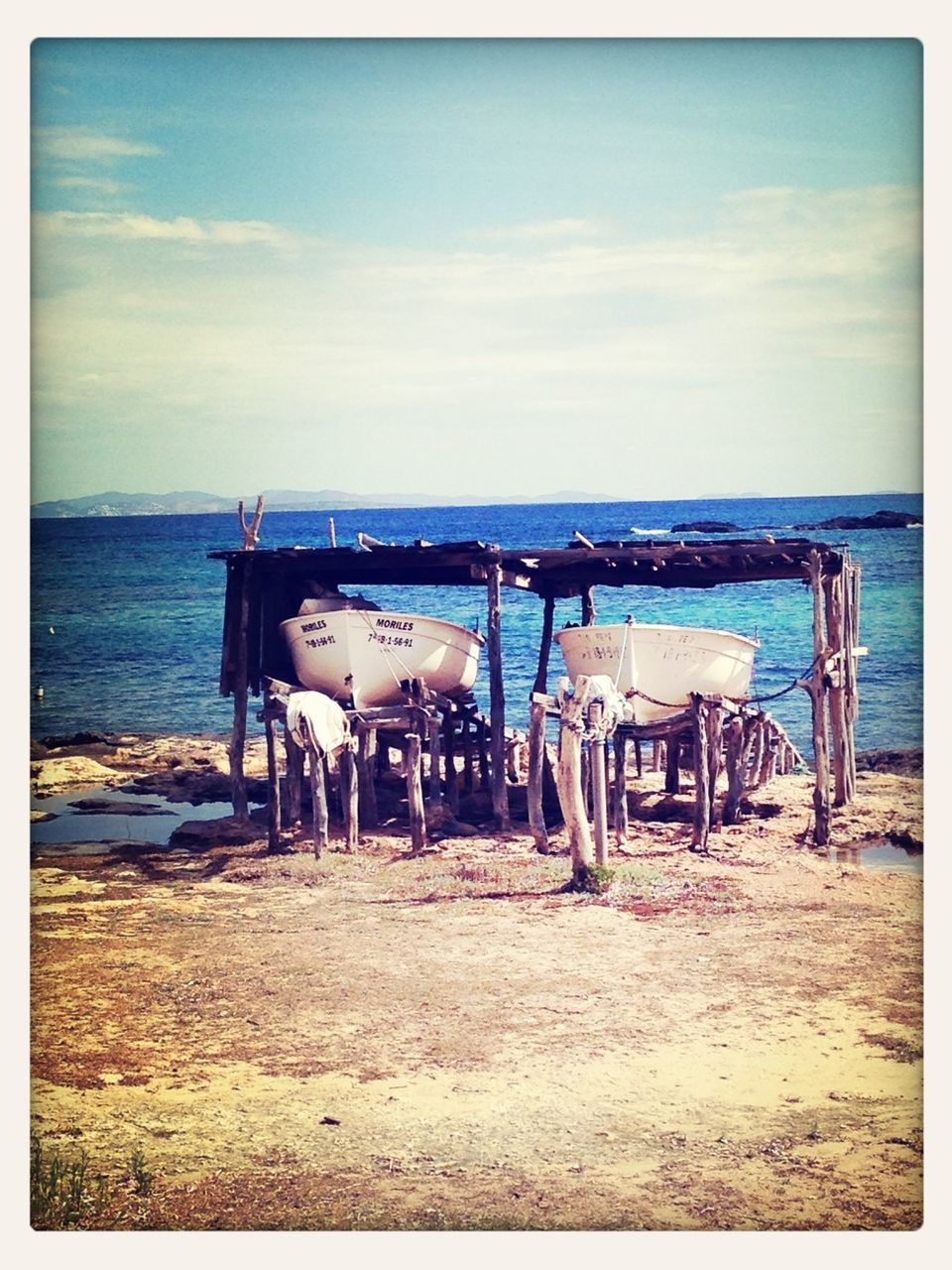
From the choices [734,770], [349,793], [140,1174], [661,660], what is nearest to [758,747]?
[734,770]

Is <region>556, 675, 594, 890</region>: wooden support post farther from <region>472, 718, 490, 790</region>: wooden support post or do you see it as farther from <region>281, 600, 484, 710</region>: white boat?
<region>472, 718, 490, 790</region>: wooden support post

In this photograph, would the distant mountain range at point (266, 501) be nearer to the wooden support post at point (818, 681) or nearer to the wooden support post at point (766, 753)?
the wooden support post at point (818, 681)

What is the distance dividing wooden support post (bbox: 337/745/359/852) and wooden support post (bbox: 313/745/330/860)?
0.29 meters

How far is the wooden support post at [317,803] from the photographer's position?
16672 mm

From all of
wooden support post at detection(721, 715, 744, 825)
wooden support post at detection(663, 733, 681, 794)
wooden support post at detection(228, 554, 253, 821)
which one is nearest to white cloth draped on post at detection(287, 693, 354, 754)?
wooden support post at detection(228, 554, 253, 821)

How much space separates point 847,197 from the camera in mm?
12273

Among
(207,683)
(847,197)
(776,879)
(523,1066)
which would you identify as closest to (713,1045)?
(523,1066)

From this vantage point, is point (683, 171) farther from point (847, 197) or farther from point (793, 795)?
point (793, 795)

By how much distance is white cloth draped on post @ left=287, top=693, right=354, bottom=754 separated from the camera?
17.4 meters

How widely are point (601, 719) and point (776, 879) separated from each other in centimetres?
215

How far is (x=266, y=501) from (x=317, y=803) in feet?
11.3

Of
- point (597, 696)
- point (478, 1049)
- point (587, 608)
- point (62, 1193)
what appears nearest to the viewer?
point (62, 1193)

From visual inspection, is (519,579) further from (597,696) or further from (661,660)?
(597,696)

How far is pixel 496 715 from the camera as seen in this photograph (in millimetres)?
18594
